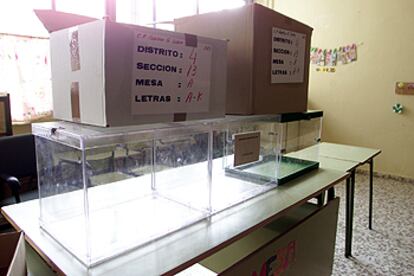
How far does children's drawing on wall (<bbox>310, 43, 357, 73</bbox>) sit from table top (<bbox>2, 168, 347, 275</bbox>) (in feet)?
11.9

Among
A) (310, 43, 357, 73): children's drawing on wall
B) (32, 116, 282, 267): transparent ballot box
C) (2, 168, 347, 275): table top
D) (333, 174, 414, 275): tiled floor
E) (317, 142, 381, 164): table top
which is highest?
(310, 43, 357, 73): children's drawing on wall

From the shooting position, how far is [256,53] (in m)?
1.37

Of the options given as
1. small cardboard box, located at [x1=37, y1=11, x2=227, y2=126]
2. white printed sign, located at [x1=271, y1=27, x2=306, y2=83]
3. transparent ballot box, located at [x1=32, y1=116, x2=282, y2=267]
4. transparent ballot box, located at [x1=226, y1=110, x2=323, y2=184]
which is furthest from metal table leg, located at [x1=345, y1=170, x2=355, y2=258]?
small cardboard box, located at [x1=37, y1=11, x2=227, y2=126]

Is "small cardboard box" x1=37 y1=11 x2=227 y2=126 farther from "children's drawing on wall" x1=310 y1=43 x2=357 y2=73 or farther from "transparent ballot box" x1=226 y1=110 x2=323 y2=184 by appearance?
"children's drawing on wall" x1=310 y1=43 x2=357 y2=73

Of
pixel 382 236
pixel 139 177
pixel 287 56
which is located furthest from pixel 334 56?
pixel 139 177

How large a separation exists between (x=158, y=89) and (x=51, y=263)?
57cm

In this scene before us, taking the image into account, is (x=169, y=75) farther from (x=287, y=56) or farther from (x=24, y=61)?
(x=24, y=61)

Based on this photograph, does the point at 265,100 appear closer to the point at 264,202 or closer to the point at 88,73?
the point at 264,202

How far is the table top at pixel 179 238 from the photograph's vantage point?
88cm

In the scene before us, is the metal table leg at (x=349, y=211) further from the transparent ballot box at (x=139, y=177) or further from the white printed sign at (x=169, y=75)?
the white printed sign at (x=169, y=75)

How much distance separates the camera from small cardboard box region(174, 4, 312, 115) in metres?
1.37

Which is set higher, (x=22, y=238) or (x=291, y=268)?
(x=22, y=238)

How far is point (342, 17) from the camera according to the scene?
15.0 feet

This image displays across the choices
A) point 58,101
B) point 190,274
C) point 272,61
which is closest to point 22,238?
point 58,101
